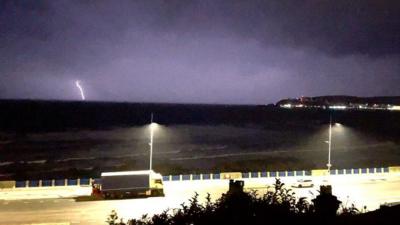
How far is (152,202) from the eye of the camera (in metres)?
38.3

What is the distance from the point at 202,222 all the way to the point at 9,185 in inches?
1524

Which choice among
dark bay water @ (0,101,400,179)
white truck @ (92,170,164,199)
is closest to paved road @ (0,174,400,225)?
white truck @ (92,170,164,199)

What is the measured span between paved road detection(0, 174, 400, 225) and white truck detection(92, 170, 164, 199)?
119 cm

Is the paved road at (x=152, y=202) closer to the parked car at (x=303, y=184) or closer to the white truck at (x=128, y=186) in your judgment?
the parked car at (x=303, y=184)

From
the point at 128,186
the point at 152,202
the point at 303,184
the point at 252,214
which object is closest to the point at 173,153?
the point at 303,184

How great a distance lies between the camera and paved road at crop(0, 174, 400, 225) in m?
33.1

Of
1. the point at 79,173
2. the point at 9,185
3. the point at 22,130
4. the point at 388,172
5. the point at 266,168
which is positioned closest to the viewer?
the point at 9,185

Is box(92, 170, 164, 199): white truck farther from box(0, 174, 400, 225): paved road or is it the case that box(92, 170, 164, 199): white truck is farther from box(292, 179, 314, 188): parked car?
box(292, 179, 314, 188): parked car

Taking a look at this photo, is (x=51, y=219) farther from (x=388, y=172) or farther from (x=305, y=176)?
(x=388, y=172)

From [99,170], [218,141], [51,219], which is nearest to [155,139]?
[218,141]

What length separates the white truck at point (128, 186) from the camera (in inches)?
1580

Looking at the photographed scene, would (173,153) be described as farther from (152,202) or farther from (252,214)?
(252,214)

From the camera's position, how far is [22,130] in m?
164

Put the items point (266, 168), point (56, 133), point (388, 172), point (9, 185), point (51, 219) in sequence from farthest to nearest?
point (56, 133)
point (266, 168)
point (388, 172)
point (9, 185)
point (51, 219)
